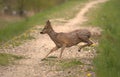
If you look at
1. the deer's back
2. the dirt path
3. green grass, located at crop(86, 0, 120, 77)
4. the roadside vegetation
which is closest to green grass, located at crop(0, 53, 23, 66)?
the roadside vegetation

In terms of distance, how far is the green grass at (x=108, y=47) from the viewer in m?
11.1

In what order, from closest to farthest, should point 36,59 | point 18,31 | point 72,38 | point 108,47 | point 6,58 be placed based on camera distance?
point 72,38 < point 6,58 < point 36,59 < point 108,47 < point 18,31

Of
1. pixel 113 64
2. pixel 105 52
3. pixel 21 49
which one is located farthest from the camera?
pixel 21 49

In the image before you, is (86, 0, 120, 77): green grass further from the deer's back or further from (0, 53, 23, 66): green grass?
(0, 53, 23, 66): green grass

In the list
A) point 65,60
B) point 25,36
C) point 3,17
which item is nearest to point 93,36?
point 25,36

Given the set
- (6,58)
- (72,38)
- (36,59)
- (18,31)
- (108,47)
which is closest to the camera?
(72,38)

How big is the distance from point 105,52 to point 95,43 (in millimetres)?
2416

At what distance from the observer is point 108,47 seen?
14.5 meters

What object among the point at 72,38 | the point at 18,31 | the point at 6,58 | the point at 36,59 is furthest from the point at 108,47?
the point at 18,31

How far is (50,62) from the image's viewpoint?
12734 mm

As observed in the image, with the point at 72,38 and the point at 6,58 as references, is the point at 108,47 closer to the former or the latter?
the point at 72,38

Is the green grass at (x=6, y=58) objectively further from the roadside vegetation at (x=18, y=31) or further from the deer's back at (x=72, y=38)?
the deer's back at (x=72, y=38)

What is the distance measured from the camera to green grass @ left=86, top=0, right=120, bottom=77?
11070 mm

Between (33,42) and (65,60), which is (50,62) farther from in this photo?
(33,42)
